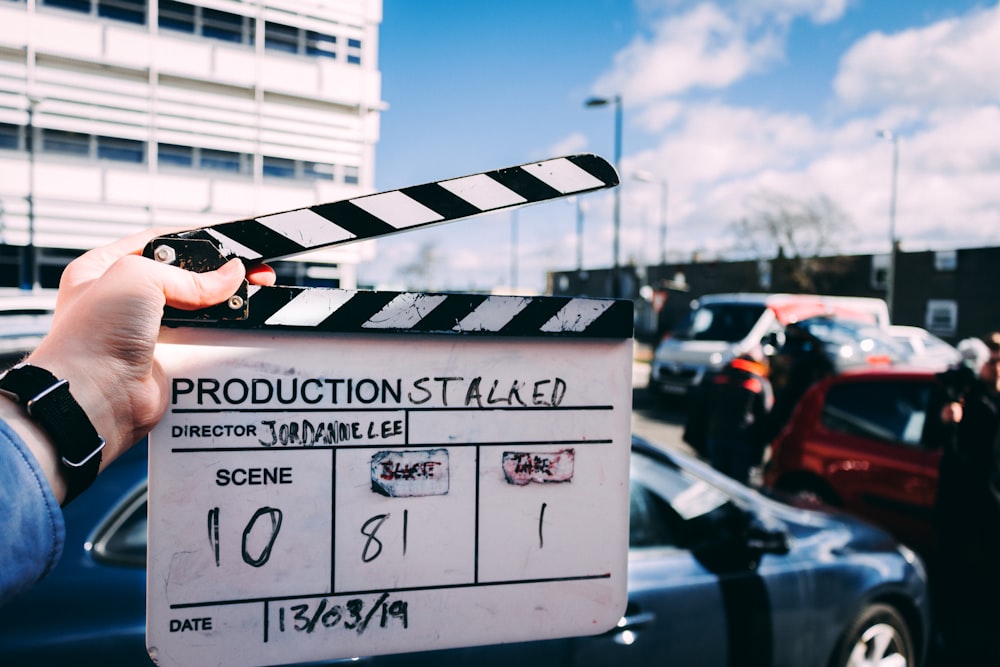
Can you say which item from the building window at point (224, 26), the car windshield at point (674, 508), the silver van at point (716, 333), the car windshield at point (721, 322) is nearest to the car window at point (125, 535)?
the car windshield at point (674, 508)

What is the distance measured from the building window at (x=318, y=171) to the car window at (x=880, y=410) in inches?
170

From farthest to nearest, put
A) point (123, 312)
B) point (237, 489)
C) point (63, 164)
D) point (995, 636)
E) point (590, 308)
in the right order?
point (63, 164) → point (995, 636) → point (590, 308) → point (237, 489) → point (123, 312)

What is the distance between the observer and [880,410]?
5.45 metres

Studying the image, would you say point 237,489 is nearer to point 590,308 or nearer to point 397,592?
point 397,592

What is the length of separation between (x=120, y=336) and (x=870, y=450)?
18.0 feet

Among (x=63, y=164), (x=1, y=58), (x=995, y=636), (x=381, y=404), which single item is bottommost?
(x=995, y=636)

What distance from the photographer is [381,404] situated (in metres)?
1.30

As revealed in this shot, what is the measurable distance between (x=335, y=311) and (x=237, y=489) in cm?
36

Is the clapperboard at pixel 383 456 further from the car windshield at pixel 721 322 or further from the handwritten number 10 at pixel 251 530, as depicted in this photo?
the car windshield at pixel 721 322

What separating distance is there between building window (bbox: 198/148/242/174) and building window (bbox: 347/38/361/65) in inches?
61.7

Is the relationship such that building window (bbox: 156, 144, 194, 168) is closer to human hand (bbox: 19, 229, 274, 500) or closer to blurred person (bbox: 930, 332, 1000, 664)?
human hand (bbox: 19, 229, 274, 500)

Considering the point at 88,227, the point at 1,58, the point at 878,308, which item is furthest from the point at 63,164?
the point at 878,308

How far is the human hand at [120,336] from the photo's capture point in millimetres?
1114

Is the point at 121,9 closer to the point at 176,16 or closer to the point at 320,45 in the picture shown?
the point at 176,16
